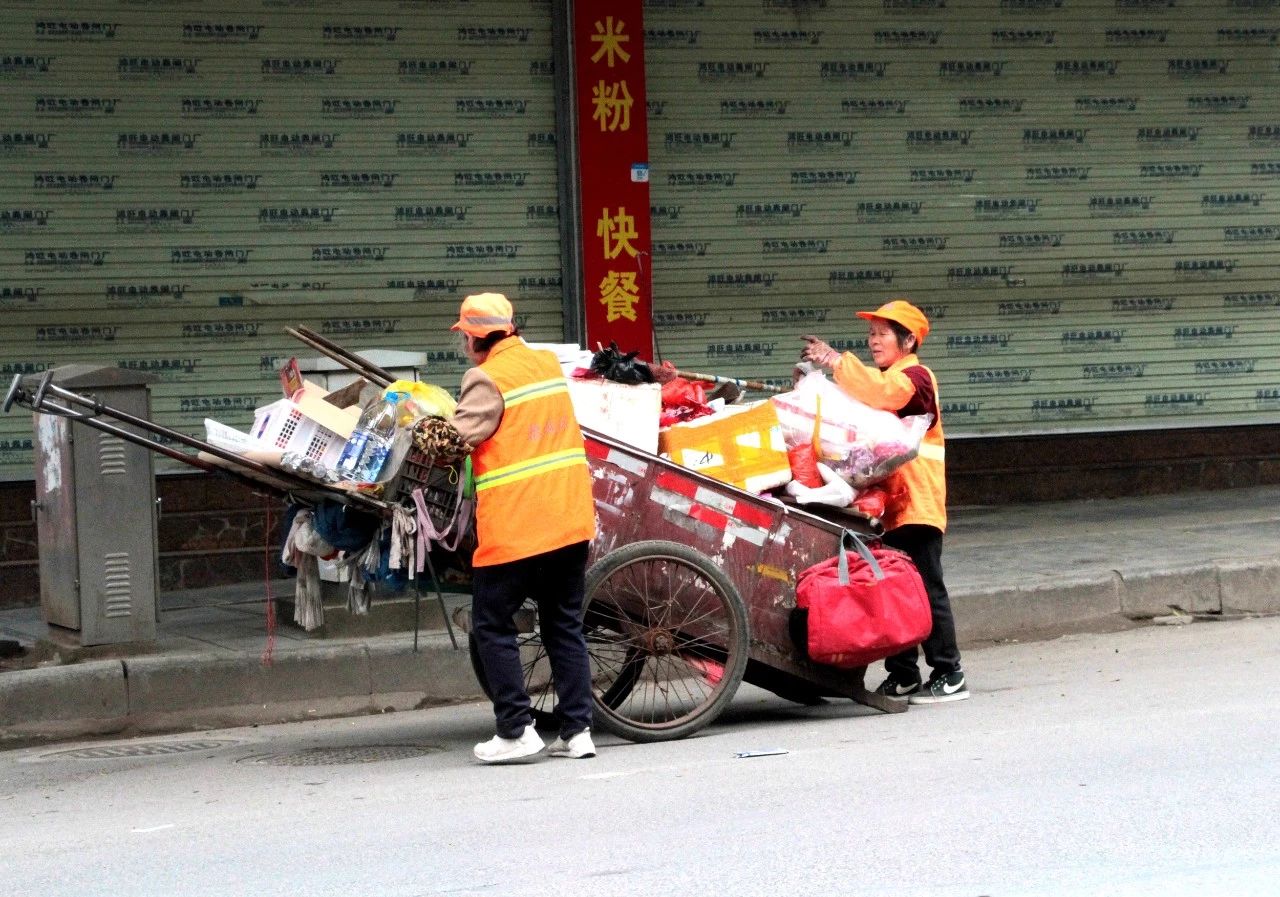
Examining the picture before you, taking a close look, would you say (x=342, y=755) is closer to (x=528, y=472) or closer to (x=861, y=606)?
(x=528, y=472)

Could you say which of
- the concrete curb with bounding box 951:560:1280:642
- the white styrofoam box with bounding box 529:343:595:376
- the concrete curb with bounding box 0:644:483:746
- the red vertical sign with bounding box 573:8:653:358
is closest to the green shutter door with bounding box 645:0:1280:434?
the red vertical sign with bounding box 573:8:653:358

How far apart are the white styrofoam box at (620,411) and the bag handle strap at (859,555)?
2.79ft

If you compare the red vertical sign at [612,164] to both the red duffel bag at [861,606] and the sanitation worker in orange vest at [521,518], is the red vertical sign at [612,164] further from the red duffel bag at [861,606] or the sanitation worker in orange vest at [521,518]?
the sanitation worker in orange vest at [521,518]

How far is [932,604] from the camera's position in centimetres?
768

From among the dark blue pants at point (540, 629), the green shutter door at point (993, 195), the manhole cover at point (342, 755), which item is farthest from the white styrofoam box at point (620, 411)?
the green shutter door at point (993, 195)

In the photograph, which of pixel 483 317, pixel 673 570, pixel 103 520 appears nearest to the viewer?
pixel 483 317

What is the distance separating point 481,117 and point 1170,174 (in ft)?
17.6

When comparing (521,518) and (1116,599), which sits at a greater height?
(521,518)

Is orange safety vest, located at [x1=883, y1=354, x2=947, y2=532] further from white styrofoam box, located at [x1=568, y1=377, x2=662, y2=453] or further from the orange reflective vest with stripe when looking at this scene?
white styrofoam box, located at [x1=568, y1=377, x2=662, y2=453]

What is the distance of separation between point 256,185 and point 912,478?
5569 mm

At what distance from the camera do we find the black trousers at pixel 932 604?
7609mm

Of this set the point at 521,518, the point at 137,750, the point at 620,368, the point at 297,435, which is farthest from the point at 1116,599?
the point at 137,750

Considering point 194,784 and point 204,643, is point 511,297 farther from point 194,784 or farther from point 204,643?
Answer: point 194,784

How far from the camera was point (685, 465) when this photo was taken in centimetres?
707
